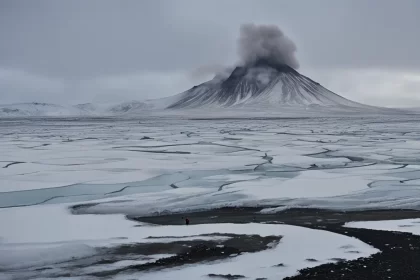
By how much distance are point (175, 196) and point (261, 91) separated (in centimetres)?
13872

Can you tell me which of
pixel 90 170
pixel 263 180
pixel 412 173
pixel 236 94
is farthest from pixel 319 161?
pixel 236 94

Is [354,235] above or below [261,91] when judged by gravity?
below

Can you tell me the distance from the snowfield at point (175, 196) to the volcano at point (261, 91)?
106800 millimetres

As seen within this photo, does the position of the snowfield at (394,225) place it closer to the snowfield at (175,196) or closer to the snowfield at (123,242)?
the snowfield at (175,196)

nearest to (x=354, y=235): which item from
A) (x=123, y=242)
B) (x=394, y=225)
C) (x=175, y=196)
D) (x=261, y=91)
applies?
(x=394, y=225)

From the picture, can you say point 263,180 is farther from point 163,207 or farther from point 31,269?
point 31,269

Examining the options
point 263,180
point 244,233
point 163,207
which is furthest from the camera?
point 263,180

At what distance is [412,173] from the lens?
13.9 meters

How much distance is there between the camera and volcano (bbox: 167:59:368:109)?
13338cm

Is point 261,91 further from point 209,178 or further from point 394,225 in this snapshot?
point 394,225

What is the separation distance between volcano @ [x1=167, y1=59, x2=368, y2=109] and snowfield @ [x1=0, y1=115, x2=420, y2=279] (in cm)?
10680

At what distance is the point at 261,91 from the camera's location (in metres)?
148

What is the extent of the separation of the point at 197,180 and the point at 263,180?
1699 millimetres

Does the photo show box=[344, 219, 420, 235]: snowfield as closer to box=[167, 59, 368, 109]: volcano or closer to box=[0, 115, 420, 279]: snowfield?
box=[0, 115, 420, 279]: snowfield
